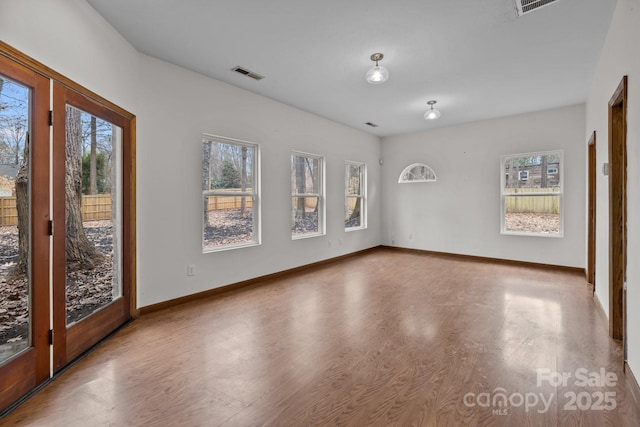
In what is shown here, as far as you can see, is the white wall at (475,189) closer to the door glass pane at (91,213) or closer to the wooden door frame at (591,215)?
the wooden door frame at (591,215)

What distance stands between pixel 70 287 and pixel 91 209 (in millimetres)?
668

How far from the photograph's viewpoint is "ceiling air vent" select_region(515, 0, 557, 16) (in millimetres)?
2375

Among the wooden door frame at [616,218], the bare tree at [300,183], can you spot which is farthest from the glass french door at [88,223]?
the wooden door frame at [616,218]

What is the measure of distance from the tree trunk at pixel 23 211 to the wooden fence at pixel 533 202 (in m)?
6.62

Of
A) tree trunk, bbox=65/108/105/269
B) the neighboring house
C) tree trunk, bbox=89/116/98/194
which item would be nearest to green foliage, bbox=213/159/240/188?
tree trunk, bbox=89/116/98/194

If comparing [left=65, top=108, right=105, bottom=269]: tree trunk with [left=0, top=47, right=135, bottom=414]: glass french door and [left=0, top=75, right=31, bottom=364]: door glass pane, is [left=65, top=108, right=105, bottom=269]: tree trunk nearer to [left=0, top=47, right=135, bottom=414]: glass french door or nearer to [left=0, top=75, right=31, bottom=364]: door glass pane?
[left=0, top=47, right=135, bottom=414]: glass french door

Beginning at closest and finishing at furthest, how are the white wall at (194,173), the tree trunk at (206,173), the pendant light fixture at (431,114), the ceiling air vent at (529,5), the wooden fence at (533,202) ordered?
the ceiling air vent at (529,5) → the white wall at (194,173) → the tree trunk at (206,173) → the pendant light fixture at (431,114) → the wooden fence at (533,202)

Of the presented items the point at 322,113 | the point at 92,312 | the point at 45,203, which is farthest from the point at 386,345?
the point at 322,113

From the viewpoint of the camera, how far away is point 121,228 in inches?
116

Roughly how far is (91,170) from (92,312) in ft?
3.99

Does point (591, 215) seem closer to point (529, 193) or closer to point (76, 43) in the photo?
point (529, 193)

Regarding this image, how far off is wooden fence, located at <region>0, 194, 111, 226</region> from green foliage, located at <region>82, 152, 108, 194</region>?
0.22ft

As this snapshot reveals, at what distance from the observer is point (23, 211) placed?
1.88m

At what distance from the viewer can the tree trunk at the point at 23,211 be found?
1857 mm
